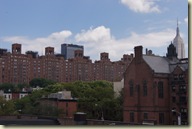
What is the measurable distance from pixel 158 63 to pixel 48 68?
6100cm

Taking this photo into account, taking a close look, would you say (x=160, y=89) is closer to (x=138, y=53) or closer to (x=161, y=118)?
(x=161, y=118)

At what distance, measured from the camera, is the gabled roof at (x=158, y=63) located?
34281mm

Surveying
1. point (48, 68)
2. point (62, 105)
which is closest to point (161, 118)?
point (62, 105)

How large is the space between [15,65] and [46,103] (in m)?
44.7

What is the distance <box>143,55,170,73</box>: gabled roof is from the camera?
3428 cm

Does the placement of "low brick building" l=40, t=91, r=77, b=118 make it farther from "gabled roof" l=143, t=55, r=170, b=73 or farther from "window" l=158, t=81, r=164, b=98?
"window" l=158, t=81, r=164, b=98

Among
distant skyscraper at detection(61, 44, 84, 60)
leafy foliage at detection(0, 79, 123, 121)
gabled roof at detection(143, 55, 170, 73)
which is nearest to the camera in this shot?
gabled roof at detection(143, 55, 170, 73)

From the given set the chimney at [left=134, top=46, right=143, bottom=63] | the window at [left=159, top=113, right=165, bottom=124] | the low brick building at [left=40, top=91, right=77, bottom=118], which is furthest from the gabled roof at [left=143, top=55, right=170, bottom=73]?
the low brick building at [left=40, top=91, right=77, bottom=118]

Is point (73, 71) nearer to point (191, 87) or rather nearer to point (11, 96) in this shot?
point (11, 96)

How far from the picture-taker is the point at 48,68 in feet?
306

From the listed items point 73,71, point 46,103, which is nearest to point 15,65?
point 73,71

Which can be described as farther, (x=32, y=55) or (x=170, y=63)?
(x=32, y=55)

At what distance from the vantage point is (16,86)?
86.1 metres

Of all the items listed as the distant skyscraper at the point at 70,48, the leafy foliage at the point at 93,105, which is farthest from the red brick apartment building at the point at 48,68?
the leafy foliage at the point at 93,105
